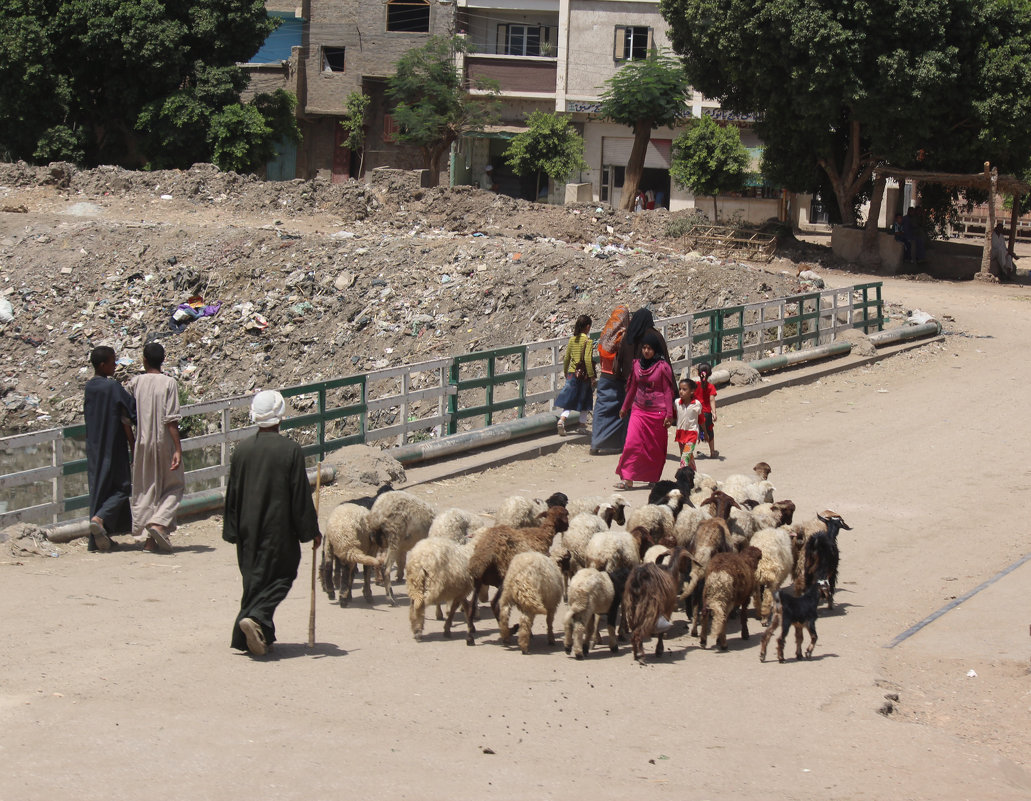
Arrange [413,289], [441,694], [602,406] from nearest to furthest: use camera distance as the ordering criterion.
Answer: [441,694] → [602,406] → [413,289]

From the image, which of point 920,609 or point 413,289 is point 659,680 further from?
point 413,289

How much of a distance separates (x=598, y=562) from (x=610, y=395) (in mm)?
5748

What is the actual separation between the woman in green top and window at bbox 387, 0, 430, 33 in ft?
116

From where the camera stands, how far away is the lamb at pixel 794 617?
7125 mm

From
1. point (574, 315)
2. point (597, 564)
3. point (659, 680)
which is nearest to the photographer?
point (659, 680)

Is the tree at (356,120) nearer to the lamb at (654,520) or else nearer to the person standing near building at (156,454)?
the person standing near building at (156,454)

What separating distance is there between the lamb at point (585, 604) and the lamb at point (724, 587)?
2.14 ft

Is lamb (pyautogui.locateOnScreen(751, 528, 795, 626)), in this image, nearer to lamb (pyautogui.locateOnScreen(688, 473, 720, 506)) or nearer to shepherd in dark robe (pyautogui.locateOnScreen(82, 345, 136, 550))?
lamb (pyautogui.locateOnScreen(688, 473, 720, 506))

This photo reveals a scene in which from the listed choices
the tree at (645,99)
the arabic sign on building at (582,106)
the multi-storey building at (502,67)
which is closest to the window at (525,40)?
the multi-storey building at (502,67)

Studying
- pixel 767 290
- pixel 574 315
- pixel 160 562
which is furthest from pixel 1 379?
pixel 160 562

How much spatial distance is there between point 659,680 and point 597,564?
92cm

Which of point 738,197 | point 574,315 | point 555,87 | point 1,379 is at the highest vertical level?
point 555,87

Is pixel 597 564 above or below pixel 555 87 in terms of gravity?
below

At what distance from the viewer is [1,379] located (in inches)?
959
